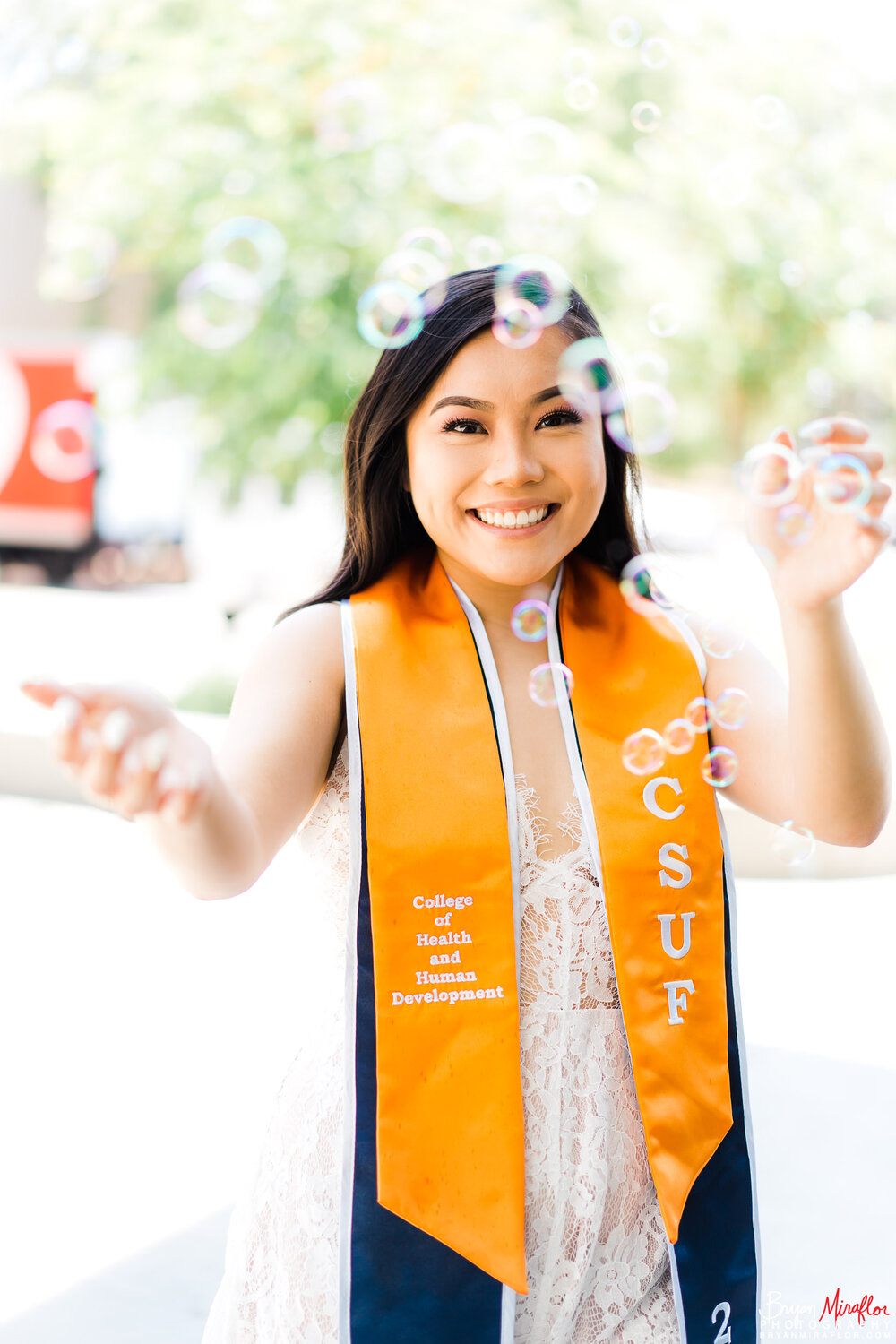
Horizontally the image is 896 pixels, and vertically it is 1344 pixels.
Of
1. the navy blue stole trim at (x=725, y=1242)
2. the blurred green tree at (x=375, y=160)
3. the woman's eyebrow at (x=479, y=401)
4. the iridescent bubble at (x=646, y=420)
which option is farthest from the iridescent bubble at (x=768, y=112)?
the blurred green tree at (x=375, y=160)

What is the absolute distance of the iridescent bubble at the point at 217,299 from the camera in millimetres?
1969

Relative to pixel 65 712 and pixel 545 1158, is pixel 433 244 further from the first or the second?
pixel 545 1158

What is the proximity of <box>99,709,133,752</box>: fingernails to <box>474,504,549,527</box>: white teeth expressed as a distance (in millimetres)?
480

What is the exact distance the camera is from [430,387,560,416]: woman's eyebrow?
50.7 inches

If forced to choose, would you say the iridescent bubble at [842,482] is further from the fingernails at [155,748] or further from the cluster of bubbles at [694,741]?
the fingernails at [155,748]

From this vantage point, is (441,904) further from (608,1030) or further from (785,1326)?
(785,1326)

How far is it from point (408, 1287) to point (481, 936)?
1.09 feet

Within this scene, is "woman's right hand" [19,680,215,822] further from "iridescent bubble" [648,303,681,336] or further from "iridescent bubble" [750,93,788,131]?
"iridescent bubble" [750,93,788,131]

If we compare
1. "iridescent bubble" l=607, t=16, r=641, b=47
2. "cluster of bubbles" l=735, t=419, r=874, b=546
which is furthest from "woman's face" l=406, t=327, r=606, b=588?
"iridescent bubble" l=607, t=16, r=641, b=47

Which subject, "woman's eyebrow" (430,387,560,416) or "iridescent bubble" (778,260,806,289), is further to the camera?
"iridescent bubble" (778,260,806,289)

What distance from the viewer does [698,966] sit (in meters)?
1.33

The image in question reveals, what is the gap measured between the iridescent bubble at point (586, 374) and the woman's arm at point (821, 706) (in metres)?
0.23

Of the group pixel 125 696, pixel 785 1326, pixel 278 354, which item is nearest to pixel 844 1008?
pixel 785 1326

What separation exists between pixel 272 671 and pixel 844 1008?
10.0ft
